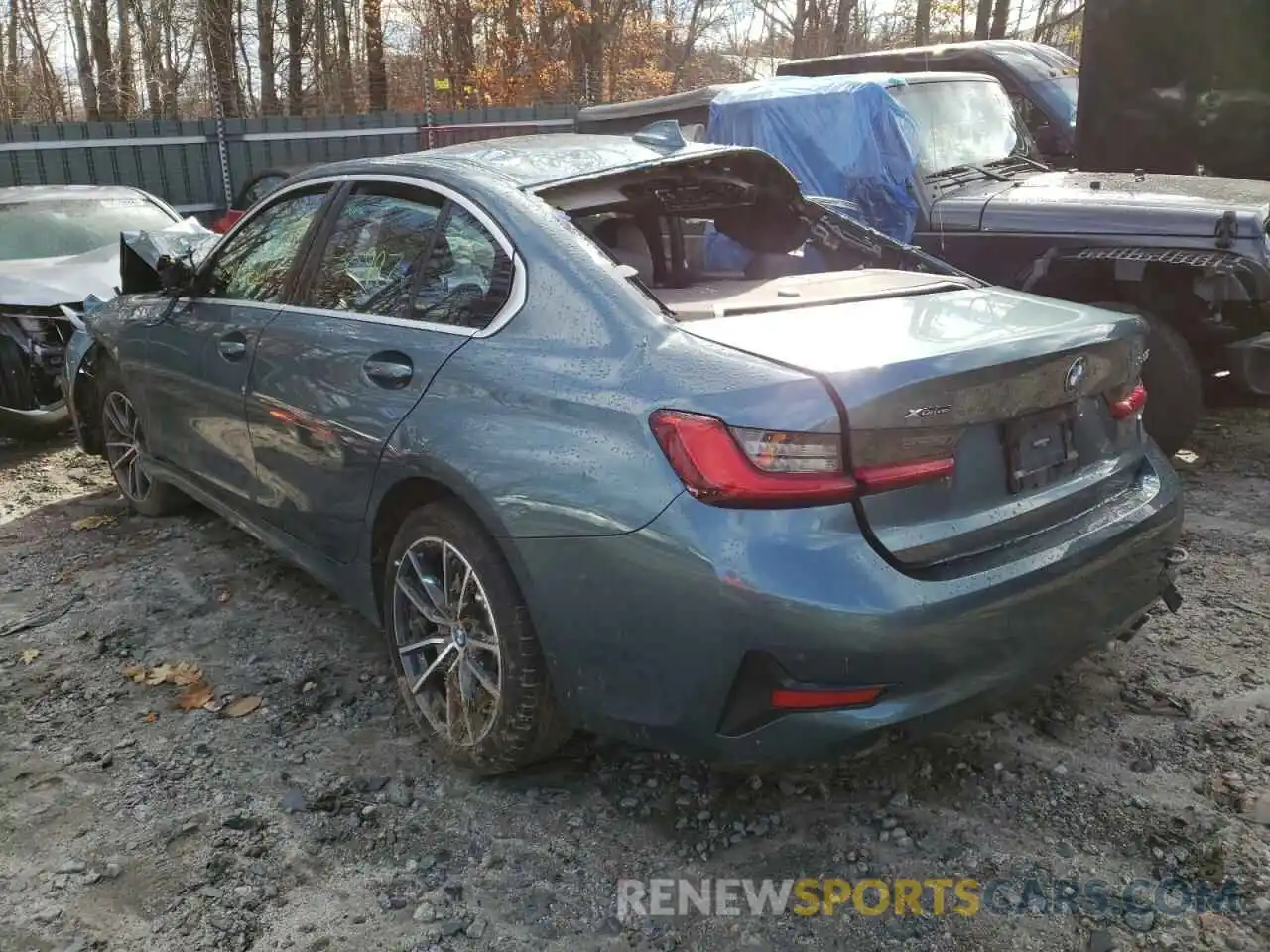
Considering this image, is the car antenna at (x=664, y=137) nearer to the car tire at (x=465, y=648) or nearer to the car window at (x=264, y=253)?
the car window at (x=264, y=253)

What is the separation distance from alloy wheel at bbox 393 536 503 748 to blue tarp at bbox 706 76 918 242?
425 cm

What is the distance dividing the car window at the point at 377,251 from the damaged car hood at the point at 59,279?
13.1 feet

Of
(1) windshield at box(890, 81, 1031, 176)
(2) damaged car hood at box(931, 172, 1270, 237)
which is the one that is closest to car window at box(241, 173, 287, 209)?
(1) windshield at box(890, 81, 1031, 176)

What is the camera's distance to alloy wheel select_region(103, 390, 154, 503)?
16.3 ft

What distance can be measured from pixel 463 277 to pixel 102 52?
24.6 meters

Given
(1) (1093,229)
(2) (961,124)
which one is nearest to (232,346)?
(1) (1093,229)

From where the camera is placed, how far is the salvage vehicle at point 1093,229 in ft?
17.0

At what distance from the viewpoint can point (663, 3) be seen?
29078 mm

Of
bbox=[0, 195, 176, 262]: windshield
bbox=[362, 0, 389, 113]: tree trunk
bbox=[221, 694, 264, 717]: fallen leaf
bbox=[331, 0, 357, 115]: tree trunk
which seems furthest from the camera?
bbox=[331, 0, 357, 115]: tree trunk

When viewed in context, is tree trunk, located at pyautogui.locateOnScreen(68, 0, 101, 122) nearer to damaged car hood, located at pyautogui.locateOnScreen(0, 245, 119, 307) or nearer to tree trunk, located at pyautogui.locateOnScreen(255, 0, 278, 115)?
tree trunk, located at pyautogui.locateOnScreen(255, 0, 278, 115)

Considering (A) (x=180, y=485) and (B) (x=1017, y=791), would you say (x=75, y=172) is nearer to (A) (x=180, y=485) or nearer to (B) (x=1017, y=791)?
(A) (x=180, y=485)

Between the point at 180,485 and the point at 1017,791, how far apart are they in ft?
11.6

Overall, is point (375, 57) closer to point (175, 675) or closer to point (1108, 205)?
point (1108, 205)

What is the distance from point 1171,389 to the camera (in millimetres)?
5211
